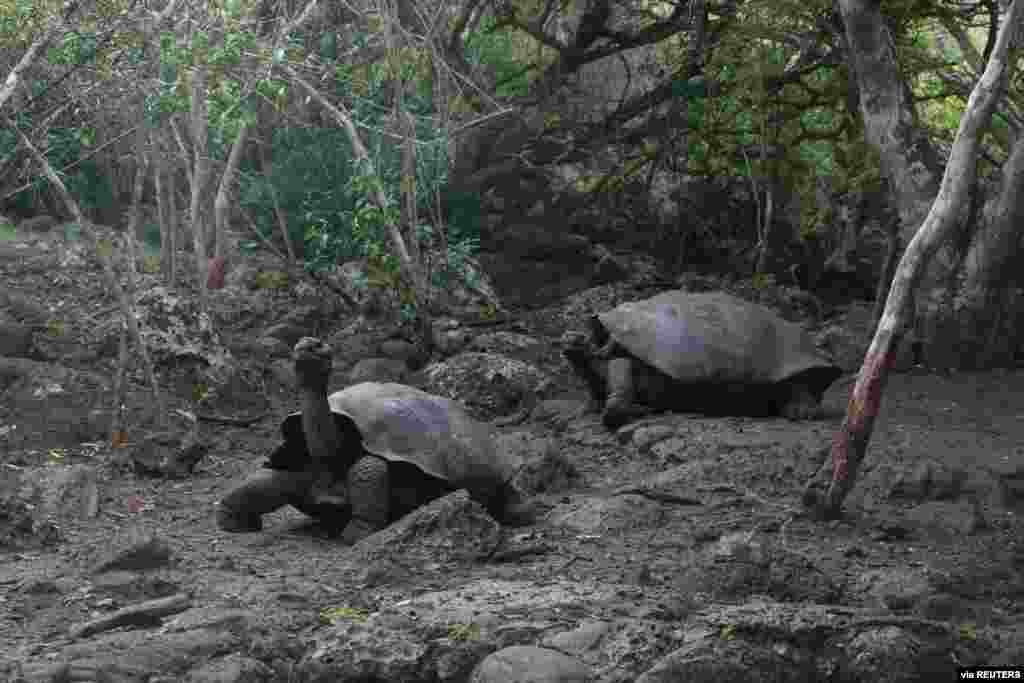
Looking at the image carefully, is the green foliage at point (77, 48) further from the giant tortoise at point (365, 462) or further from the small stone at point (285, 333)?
the small stone at point (285, 333)

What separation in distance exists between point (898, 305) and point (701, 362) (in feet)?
6.94

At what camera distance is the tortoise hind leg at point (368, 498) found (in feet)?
16.1

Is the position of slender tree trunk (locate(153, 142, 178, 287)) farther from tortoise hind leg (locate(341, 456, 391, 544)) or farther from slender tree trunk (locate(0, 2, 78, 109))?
tortoise hind leg (locate(341, 456, 391, 544))

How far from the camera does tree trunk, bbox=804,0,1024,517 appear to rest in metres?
4.75

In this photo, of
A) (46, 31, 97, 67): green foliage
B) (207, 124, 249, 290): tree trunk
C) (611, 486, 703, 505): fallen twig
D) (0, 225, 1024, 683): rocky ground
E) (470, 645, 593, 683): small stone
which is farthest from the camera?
(207, 124, 249, 290): tree trunk

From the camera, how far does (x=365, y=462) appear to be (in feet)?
16.2

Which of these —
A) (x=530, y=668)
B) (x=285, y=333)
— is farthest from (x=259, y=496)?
(x=285, y=333)

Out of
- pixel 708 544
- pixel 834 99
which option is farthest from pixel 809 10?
pixel 708 544

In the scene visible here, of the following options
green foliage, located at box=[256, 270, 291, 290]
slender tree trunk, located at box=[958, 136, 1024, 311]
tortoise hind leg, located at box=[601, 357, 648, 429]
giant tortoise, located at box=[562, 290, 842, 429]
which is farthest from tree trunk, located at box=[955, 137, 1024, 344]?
green foliage, located at box=[256, 270, 291, 290]

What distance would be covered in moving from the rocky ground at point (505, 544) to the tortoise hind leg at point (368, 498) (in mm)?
120

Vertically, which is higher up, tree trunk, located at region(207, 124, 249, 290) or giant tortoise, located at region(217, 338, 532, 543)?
tree trunk, located at region(207, 124, 249, 290)

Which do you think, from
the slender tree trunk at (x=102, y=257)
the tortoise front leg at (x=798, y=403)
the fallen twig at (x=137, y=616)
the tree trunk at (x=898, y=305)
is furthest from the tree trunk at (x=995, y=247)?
the fallen twig at (x=137, y=616)

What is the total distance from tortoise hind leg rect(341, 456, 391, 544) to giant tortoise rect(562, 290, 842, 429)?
2.07m

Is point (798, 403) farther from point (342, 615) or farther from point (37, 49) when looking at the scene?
point (37, 49)
